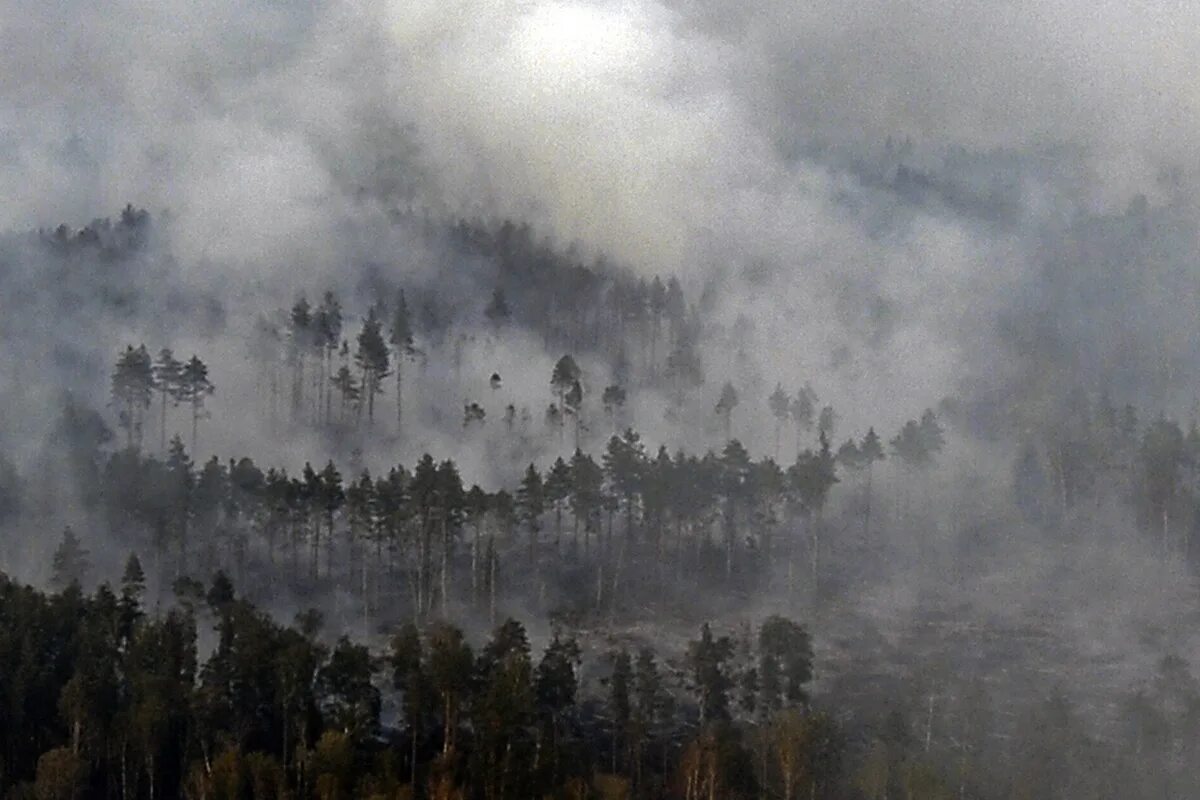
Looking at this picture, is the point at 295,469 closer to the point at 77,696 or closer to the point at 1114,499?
the point at 77,696

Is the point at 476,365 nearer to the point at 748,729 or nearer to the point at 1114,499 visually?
the point at 1114,499

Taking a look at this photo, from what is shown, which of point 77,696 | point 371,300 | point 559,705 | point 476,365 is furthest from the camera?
point 371,300

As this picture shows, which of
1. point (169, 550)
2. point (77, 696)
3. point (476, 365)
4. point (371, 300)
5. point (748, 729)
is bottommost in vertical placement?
point (748, 729)

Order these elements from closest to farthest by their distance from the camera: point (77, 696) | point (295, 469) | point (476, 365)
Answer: point (77, 696), point (295, 469), point (476, 365)

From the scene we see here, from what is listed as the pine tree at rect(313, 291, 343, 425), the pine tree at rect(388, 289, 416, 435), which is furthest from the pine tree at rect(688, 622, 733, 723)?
the pine tree at rect(313, 291, 343, 425)

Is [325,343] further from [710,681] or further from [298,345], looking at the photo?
[710,681]

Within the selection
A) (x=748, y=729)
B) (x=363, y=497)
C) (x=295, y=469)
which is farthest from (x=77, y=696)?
(x=295, y=469)

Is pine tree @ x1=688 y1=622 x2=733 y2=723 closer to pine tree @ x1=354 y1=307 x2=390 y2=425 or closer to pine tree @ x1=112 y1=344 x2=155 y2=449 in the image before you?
pine tree @ x1=112 y1=344 x2=155 y2=449

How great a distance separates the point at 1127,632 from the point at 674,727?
45812 mm

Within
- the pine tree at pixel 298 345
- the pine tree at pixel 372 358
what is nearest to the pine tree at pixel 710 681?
the pine tree at pixel 372 358

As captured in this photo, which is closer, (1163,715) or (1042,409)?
(1163,715)

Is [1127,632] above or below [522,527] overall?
below

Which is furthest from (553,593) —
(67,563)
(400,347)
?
(400,347)

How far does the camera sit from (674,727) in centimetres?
7106
